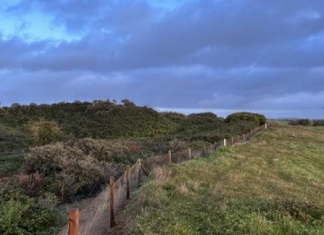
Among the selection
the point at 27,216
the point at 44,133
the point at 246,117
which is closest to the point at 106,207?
the point at 27,216

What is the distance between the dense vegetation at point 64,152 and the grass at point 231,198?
2.66 metres

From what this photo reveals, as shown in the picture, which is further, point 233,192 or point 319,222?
point 233,192

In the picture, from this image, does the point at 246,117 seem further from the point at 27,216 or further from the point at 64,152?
the point at 27,216

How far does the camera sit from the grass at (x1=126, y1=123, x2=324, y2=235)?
8.36 m

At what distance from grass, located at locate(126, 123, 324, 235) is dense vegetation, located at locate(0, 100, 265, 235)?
266cm

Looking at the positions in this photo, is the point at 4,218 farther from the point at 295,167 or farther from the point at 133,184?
the point at 295,167

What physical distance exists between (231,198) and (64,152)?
9730 millimetres

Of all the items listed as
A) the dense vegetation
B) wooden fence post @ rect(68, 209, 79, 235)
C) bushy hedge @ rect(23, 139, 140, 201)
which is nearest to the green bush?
the dense vegetation

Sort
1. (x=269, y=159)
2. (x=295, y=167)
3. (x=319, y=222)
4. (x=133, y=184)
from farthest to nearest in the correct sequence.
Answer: (x=269, y=159)
(x=295, y=167)
(x=133, y=184)
(x=319, y=222)

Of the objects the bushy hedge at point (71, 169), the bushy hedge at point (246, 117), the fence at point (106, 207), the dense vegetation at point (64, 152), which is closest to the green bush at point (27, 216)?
the dense vegetation at point (64, 152)

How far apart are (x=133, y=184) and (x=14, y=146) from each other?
1826 cm

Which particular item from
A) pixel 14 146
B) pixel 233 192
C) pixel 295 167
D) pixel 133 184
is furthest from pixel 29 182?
pixel 14 146

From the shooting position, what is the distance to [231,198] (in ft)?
38.7

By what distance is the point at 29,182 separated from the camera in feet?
48.2
